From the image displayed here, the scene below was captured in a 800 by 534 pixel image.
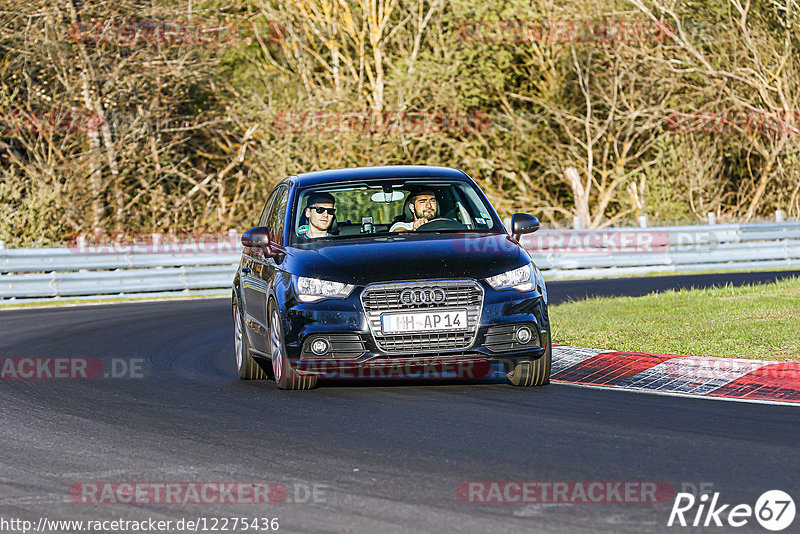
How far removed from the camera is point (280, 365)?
10188 millimetres

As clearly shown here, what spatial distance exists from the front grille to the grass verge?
2.55 meters

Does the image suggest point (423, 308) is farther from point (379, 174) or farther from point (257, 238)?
point (379, 174)

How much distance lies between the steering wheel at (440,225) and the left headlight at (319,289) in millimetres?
1315

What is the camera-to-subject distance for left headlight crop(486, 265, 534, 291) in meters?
9.67

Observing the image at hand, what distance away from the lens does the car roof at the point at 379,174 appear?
1116cm
